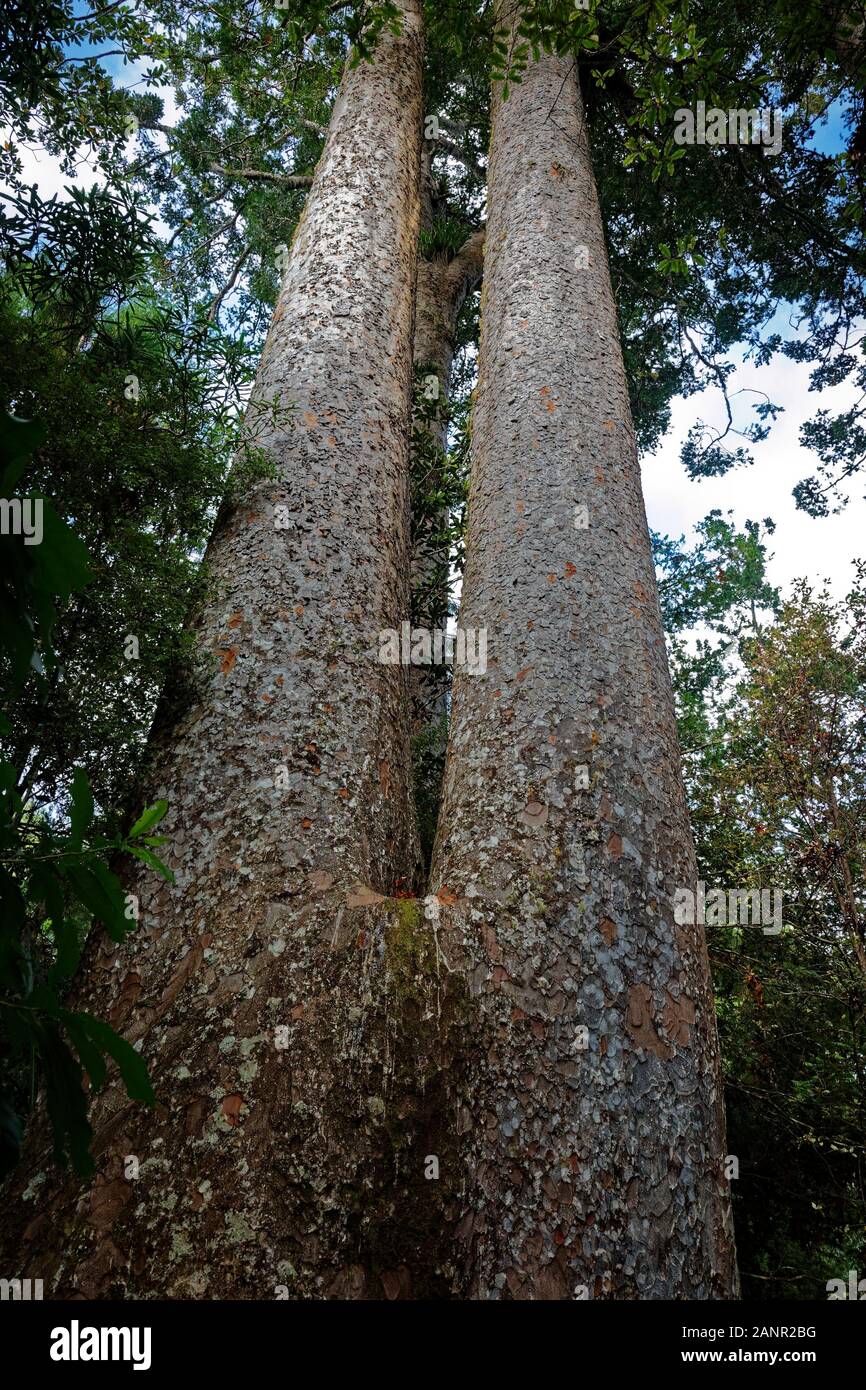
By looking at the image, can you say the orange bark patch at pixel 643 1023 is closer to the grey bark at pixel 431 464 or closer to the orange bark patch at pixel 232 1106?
the orange bark patch at pixel 232 1106

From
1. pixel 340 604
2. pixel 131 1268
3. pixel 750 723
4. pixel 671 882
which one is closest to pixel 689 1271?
pixel 671 882

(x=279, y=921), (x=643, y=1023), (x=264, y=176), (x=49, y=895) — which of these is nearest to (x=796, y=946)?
(x=643, y=1023)

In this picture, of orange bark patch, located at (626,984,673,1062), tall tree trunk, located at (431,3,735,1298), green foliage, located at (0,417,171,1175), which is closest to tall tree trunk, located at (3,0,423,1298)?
tall tree trunk, located at (431,3,735,1298)

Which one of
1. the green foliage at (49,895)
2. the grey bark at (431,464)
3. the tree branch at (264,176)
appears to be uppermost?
the tree branch at (264,176)

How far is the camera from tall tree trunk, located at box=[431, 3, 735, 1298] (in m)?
1.38

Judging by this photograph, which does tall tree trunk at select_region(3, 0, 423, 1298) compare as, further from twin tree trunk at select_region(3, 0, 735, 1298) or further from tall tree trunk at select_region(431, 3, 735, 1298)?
tall tree trunk at select_region(431, 3, 735, 1298)

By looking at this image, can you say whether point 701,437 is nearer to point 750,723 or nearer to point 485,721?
point 750,723

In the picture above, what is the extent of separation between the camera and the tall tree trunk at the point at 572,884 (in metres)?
1.38

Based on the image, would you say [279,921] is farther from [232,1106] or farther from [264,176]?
[264,176]

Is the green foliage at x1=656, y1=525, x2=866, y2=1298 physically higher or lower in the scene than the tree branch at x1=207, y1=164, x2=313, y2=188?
lower

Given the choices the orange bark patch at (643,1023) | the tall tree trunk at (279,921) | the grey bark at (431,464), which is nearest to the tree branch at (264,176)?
the grey bark at (431,464)

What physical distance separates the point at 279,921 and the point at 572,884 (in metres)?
0.70

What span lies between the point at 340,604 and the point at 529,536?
69 centimetres

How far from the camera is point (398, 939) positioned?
164cm
